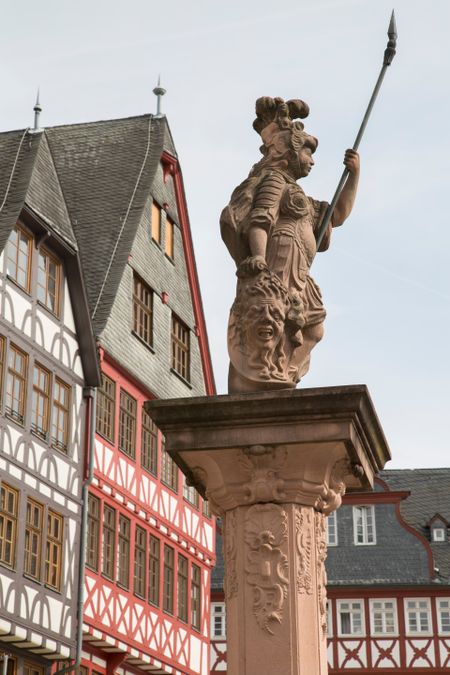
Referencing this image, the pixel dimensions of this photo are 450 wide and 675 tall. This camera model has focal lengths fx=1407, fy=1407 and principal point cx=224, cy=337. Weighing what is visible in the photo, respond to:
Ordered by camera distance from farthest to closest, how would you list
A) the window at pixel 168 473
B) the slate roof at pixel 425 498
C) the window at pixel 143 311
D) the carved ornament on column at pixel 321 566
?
the slate roof at pixel 425 498, the window at pixel 168 473, the window at pixel 143 311, the carved ornament on column at pixel 321 566

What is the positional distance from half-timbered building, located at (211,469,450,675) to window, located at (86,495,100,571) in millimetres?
15369

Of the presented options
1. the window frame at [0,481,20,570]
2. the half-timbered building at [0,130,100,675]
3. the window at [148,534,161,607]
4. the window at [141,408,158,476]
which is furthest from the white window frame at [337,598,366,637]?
the window frame at [0,481,20,570]

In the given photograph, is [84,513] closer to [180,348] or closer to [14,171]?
[14,171]

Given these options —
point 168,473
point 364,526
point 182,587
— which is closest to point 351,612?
point 364,526

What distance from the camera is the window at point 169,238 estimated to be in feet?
92.0

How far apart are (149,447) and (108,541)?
8.59 ft

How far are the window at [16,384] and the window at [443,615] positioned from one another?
20.4 metres

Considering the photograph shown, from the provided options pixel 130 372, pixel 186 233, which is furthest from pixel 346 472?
pixel 186 233

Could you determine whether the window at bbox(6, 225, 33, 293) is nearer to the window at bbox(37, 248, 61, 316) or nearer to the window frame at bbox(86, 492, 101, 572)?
the window at bbox(37, 248, 61, 316)

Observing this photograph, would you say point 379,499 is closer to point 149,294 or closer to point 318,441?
point 149,294

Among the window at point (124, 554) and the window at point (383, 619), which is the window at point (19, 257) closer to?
the window at point (124, 554)

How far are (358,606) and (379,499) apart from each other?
323cm

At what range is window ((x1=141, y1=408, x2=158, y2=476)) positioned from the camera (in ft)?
82.7

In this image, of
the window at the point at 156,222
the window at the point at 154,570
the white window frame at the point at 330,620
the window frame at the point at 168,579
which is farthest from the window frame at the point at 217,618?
the window at the point at 156,222
